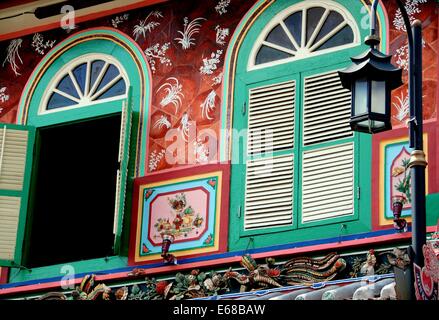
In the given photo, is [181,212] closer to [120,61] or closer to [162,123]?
[162,123]

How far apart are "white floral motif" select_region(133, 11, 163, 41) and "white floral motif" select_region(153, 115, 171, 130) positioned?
3.47ft

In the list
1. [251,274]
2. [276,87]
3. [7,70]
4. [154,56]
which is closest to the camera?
[251,274]

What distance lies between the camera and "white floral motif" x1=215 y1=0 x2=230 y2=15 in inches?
598

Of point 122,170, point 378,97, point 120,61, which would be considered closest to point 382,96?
point 378,97

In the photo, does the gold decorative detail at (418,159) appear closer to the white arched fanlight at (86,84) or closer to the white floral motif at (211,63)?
the white floral motif at (211,63)

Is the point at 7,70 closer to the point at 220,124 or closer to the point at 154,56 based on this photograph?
the point at 154,56

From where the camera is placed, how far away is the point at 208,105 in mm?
14891

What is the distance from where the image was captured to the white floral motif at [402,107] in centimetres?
1366

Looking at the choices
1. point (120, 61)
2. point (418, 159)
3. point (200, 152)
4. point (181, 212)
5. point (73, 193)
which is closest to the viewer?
point (418, 159)

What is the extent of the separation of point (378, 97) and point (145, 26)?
199 inches

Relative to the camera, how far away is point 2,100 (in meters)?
16.4

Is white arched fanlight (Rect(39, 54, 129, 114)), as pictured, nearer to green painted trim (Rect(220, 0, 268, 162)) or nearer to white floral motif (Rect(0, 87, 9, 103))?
white floral motif (Rect(0, 87, 9, 103))
